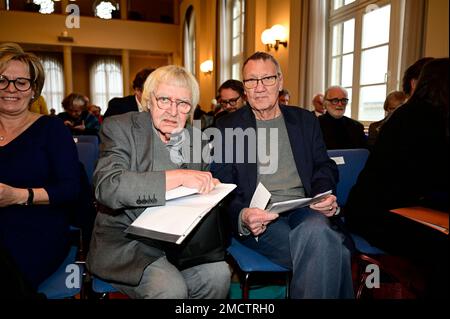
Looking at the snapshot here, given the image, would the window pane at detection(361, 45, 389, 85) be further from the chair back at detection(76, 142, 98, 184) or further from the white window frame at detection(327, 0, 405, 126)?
the chair back at detection(76, 142, 98, 184)

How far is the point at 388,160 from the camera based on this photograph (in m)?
1.32

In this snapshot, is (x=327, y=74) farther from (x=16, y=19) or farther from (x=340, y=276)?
(x=16, y=19)

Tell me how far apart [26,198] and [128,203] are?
45 centimetres

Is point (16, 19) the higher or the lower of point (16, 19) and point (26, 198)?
the higher

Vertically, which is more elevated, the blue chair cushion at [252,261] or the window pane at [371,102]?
the window pane at [371,102]

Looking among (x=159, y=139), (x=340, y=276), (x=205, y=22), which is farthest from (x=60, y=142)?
(x=205, y=22)

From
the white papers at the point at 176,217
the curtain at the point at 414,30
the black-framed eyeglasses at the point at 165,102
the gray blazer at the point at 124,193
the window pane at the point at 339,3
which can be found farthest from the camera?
the window pane at the point at 339,3

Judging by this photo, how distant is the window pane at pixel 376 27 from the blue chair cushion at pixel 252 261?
3.16 metres

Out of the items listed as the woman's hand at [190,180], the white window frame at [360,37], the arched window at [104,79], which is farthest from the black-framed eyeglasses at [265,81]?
the arched window at [104,79]

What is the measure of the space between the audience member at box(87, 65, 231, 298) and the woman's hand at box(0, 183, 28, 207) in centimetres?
30

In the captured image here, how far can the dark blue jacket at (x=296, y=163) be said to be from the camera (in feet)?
5.54

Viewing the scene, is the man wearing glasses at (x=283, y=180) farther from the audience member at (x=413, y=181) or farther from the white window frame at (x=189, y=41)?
the white window frame at (x=189, y=41)

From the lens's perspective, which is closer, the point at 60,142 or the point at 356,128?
the point at 60,142

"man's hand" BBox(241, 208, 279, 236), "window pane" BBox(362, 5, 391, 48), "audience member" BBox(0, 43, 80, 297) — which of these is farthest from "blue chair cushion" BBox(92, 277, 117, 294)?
"window pane" BBox(362, 5, 391, 48)
